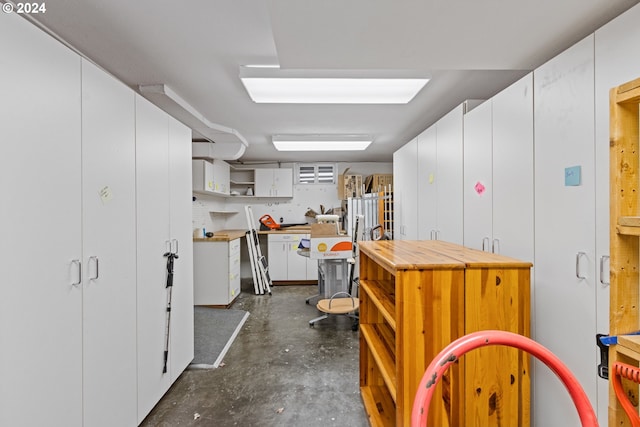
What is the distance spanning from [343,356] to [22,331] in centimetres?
234

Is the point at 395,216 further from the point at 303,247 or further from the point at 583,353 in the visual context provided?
the point at 583,353

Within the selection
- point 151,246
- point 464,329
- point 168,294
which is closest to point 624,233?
point 464,329

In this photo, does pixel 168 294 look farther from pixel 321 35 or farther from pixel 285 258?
pixel 285 258

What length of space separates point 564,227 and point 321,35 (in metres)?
1.46

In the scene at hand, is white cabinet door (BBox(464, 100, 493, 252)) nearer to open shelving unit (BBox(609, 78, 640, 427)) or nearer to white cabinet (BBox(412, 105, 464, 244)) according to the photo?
white cabinet (BBox(412, 105, 464, 244))

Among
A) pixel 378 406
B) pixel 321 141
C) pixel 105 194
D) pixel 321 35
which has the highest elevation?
pixel 321 141

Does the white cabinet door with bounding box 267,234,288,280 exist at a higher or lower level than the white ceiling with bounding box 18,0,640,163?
lower

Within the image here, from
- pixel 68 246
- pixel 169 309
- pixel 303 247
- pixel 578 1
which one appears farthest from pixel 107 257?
pixel 303 247

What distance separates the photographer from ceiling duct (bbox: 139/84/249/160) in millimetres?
2633

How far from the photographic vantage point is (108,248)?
158cm

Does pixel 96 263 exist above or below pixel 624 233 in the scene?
below

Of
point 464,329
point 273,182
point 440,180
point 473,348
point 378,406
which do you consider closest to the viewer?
point 473,348

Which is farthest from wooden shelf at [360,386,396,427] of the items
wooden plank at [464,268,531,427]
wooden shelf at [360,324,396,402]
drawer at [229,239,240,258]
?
drawer at [229,239,240,258]

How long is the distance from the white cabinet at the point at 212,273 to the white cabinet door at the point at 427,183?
269 centimetres
